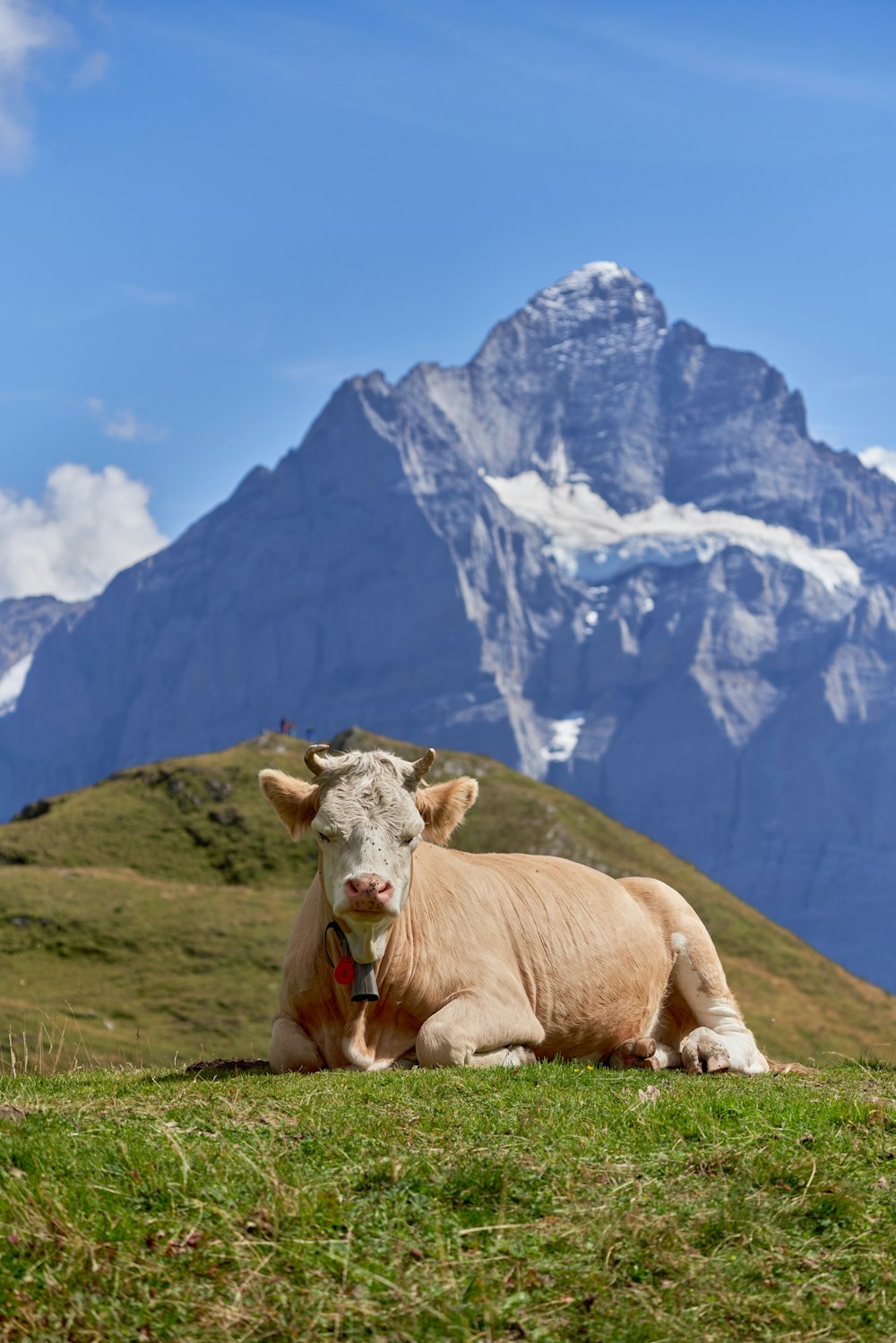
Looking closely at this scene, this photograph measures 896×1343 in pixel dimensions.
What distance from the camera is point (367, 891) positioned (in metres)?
10.1

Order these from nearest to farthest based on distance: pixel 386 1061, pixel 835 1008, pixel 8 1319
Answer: pixel 8 1319 → pixel 386 1061 → pixel 835 1008

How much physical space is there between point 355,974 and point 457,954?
1.27 m

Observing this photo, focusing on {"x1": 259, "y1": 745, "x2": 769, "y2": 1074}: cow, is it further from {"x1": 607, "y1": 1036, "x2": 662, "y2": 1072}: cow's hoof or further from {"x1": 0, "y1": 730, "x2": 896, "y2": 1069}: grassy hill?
{"x1": 0, "y1": 730, "x2": 896, "y2": 1069}: grassy hill

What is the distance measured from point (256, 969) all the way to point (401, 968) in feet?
152

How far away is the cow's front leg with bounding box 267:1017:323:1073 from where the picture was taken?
36.4 feet

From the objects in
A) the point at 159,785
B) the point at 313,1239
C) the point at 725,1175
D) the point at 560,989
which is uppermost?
the point at 159,785

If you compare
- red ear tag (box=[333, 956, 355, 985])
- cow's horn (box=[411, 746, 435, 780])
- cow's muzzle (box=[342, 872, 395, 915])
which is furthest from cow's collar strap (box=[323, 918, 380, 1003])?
cow's horn (box=[411, 746, 435, 780])

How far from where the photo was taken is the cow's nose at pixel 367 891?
10125 mm

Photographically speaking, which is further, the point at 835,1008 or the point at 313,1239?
the point at 835,1008

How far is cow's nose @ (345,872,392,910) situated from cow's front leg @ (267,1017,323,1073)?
4.93ft

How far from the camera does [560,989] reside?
40.4ft

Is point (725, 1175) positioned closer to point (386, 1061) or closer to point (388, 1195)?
point (388, 1195)

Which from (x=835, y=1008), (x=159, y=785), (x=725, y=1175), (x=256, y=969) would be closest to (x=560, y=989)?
(x=725, y=1175)

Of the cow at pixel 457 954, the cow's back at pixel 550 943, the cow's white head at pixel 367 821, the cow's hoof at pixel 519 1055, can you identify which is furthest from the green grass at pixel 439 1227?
the cow's back at pixel 550 943
